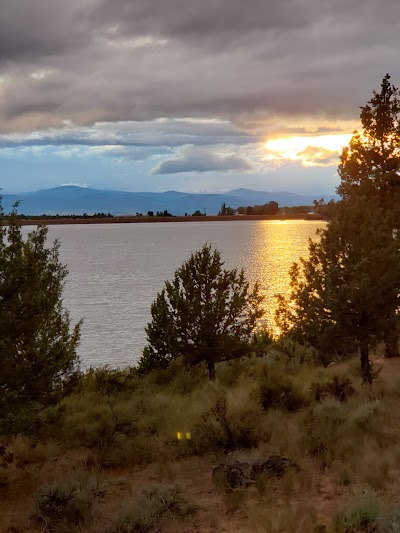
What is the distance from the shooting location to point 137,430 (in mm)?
14133

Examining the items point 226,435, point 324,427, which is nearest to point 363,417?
point 324,427

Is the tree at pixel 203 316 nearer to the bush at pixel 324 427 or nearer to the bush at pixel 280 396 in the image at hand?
the bush at pixel 280 396

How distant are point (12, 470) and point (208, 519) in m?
6.05

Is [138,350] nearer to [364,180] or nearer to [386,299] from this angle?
[364,180]

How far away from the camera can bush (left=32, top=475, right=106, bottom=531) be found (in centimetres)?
912

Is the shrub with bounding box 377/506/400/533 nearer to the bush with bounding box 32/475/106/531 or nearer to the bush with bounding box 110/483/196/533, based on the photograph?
the bush with bounding box 110/483/196/533

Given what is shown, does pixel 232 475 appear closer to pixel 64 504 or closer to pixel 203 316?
pixel 64 504

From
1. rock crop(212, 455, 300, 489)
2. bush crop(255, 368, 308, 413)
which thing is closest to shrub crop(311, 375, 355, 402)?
bush crop(255, 368, 308, 413)

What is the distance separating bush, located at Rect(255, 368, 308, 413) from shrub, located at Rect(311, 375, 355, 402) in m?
0.53

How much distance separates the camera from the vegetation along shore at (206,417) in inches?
360

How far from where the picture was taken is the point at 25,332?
1105 cm

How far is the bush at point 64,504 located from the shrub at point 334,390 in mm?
8386

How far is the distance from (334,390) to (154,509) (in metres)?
8.95

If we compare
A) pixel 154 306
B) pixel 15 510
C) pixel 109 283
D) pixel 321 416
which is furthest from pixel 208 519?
pixel 109 283
